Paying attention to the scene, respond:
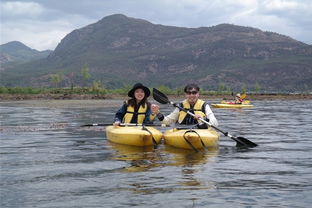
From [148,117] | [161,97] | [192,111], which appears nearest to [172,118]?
[192,111]

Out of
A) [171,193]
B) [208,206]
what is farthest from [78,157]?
[208,206]

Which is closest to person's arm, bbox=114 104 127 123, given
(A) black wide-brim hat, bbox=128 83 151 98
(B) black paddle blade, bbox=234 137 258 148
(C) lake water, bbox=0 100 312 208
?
(A) black wide-brim hat, bbox=128 83 151 98

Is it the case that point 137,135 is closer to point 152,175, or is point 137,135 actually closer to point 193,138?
point 193,138

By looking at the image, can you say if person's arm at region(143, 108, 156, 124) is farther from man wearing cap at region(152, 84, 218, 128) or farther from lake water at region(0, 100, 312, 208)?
lake water at region(0, 100, 312, 208)

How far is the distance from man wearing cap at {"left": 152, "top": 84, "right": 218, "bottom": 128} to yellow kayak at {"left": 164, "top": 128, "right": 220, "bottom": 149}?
448mm

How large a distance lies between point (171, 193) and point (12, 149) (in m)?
7.22

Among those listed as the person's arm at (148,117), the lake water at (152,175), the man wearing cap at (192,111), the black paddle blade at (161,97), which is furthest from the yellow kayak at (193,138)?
the black paddle blade at (161,97)

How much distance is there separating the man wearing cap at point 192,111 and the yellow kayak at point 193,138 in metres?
0.45

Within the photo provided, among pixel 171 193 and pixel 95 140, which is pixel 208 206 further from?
pixel 95 140

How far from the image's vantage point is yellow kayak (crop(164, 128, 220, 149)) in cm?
1251

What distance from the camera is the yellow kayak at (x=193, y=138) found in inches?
492

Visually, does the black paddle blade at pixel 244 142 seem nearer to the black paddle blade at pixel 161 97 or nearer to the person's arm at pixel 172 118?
the person's arm at pixel 172 118

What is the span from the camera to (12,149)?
13062 mm

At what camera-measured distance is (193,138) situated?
1246cm
